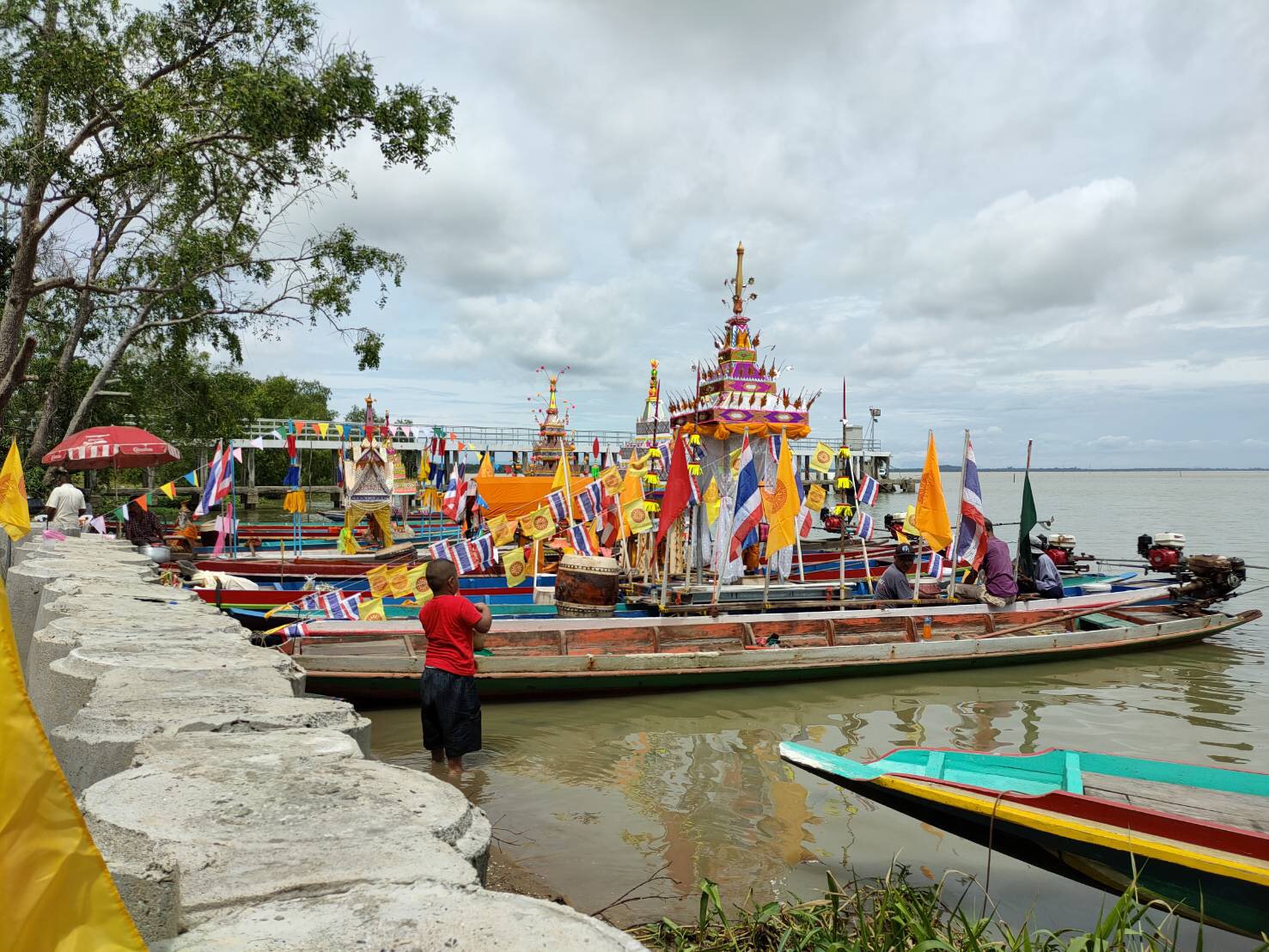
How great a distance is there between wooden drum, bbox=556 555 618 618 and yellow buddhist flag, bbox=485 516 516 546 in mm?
1038

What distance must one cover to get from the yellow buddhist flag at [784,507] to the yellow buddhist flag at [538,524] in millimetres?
3635

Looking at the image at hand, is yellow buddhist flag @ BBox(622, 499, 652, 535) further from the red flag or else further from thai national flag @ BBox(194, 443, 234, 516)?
thai national flag @ BBox(194, 443, 234, 516)

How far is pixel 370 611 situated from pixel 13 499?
4236mm

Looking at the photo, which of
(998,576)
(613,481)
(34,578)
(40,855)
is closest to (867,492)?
(998,576)

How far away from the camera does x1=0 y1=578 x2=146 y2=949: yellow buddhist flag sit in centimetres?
115

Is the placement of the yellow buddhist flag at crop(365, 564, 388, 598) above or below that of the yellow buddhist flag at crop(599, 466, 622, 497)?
below

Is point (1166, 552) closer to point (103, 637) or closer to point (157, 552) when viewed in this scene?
point (103, 637)

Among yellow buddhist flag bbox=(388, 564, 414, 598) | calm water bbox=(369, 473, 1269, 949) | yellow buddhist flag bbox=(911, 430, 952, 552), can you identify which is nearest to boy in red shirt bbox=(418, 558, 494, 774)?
calm water bbox=(369, 473, 1269, 949)

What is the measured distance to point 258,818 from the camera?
2.45 metres

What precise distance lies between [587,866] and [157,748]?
11.4ft

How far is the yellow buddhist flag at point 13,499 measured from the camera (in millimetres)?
8812

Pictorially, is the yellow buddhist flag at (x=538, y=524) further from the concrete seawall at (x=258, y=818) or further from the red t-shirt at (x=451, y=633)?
the concrete seawall at (x=258, y=818)

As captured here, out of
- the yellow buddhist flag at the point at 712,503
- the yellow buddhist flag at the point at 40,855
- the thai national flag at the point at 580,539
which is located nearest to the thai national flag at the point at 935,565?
the yellow buddhist flag at the point at 712,503

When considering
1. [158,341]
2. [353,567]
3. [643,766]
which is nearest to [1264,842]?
[643,766]
